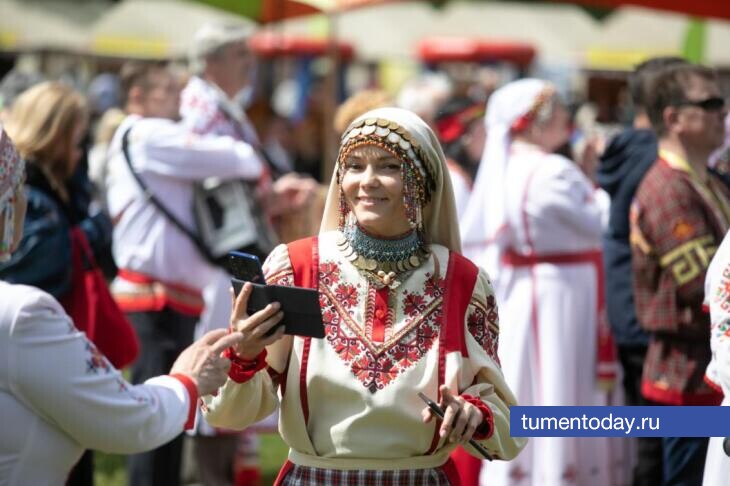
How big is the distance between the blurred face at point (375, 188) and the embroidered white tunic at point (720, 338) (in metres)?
0.92

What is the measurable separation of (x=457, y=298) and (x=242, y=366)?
62 cm

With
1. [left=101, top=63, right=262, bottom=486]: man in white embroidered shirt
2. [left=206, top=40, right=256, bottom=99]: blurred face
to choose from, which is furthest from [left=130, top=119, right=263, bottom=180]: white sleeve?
[left=206, top=40, right=256, bottom=99]: blurred face

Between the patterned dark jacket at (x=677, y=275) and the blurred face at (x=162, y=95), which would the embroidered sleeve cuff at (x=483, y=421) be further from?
the blurred face at (x=162, y=95)

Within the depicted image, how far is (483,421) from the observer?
3279 mm

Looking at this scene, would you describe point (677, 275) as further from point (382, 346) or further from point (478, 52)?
point (478, 52)

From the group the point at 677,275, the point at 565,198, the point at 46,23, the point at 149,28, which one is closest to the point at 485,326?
the point at 677,275

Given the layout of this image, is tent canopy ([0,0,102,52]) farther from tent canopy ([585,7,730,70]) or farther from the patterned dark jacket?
the patterned dark jacket

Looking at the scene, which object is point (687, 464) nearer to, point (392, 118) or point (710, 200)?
point (710, 200)

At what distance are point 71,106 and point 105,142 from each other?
239 centimetres

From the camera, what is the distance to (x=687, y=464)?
4.70 meters

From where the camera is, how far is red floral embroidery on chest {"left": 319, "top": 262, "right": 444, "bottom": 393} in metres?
3.31

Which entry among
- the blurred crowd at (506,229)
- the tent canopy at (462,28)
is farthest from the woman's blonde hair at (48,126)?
the tent canopy at (462,28)

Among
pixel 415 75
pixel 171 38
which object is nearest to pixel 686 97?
pixel 415 75

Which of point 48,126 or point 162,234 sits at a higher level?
point 48,126
